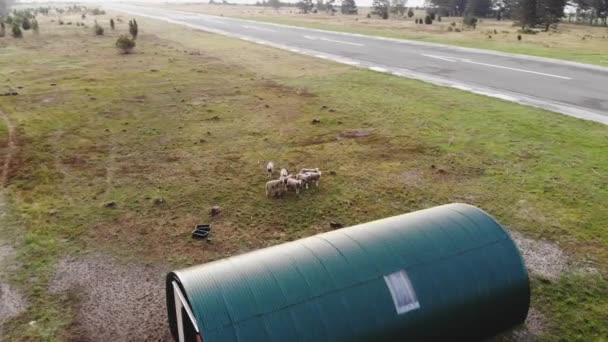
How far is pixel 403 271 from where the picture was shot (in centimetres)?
761

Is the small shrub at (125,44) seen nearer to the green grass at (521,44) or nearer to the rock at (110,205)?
the green grass at (521,44)

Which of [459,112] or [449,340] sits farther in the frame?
[459,112]

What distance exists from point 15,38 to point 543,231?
57.5 metres

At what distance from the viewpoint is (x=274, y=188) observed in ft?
47.7

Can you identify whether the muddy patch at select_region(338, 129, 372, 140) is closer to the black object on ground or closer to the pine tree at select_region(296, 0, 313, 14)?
the black object on ground

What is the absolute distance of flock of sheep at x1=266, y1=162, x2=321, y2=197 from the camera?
14.5 meters

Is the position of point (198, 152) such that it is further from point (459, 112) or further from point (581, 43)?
point (581, 43)

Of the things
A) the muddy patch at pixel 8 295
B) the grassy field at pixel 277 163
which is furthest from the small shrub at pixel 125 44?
the muddy patch at pixel 8 295

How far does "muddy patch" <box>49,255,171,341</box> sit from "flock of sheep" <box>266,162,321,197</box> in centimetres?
436

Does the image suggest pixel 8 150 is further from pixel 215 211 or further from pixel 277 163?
pixel 277 163

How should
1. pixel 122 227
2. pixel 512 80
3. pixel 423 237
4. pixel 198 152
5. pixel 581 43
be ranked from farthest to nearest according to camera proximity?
pixel 581 43, pixel 512 80, pixel 198 152, pixel 122 227, pixel 423 237

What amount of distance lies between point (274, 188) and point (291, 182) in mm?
540

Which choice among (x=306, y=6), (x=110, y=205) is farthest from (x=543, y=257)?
(x=306, y=6)

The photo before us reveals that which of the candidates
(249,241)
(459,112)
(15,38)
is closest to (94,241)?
(249,241)
